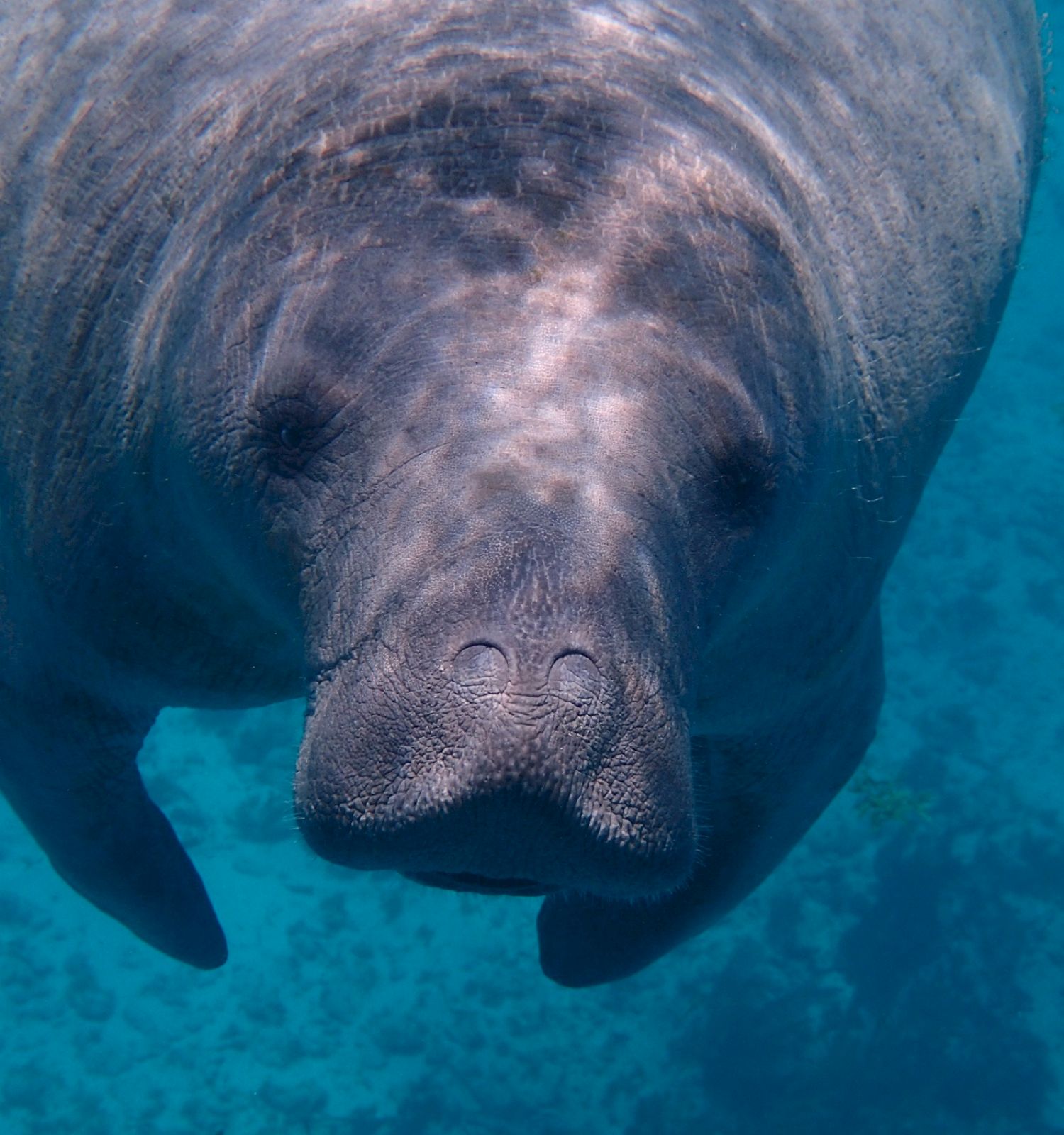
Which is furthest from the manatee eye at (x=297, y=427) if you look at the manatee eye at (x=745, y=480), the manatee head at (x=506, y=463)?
the manatee eye at (x=745, y=480)

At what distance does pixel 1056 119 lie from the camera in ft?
70.2

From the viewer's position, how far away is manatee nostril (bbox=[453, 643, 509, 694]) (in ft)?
6.36

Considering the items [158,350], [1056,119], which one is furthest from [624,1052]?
[1056,119]

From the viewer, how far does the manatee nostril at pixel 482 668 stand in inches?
76.3

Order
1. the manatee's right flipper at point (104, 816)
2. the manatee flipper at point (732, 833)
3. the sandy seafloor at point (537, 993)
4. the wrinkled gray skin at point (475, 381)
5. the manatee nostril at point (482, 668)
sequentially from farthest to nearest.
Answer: the sandy seafloor at point (537, 993), the manatee flipper at point (732, 833), the manatee's right flipper at point (104, 816), the wrinkled gray skin at point (475, 381), the manatee nostril at point (482, 668)

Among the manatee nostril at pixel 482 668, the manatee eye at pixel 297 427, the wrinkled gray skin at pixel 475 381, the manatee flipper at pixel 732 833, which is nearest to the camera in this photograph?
the manatee nostril at pixel 482 668

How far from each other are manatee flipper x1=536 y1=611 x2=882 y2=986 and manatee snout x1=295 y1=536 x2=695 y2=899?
9.17 feet

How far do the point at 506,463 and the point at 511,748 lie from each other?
1.77 ft

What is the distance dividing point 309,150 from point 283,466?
0.73 m

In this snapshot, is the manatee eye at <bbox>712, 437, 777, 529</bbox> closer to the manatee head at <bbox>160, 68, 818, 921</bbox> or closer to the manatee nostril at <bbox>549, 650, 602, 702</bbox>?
the manatee head at <bbox>160, 68, 818, 921</bbox>

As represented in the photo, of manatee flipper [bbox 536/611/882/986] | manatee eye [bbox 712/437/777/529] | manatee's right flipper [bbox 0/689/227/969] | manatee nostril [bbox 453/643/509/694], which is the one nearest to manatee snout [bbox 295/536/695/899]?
manatee nostril [bbox 453/643/509/694]

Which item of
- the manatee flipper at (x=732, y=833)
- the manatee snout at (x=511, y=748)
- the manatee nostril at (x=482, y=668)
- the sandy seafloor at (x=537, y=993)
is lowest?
the sandy seafloor at (x=537, y=993)

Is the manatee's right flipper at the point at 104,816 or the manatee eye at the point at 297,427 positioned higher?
the manatee eye at the point at 297,427

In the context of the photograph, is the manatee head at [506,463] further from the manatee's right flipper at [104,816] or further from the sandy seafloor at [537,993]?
the sandy seafloor at [537,993]
